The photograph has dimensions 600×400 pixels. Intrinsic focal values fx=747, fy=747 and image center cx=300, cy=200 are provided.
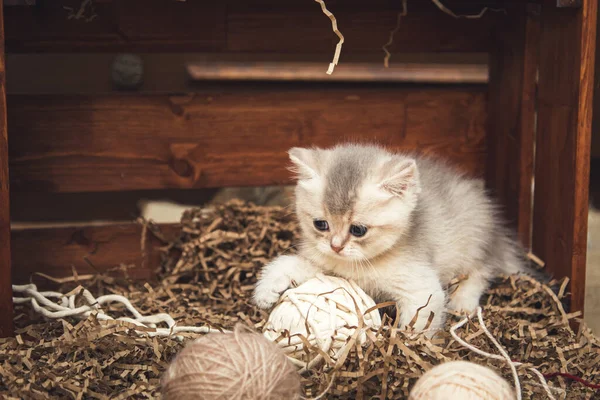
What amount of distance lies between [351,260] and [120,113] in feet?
4.60

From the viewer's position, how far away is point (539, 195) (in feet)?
10.8

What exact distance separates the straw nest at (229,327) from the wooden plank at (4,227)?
88 millimetres

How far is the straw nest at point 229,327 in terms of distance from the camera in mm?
2377

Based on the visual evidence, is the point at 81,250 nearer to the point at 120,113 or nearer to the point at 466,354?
the point at 120,113

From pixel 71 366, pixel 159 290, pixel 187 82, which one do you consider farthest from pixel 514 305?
pixel 187 82

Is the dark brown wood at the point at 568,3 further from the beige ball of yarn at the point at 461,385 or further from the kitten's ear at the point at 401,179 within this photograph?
the beige ball of yarn at the point at 461,385

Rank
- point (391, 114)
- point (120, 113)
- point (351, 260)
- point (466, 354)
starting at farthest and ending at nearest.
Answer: point (391, 114)
point (120, 113)
point (351, 260)
point (466, 354)

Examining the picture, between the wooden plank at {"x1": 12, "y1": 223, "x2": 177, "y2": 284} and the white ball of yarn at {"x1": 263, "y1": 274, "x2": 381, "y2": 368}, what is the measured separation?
1.09 m

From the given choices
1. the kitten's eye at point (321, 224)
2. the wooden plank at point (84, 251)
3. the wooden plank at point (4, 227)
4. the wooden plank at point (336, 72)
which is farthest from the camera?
the wooden plank at point (336, 72)

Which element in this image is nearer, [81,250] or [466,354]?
[466,354]

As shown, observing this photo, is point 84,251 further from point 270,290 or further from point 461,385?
point 461,385

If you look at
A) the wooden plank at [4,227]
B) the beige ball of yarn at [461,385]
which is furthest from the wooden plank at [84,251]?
the beige ball of yarn at [461,385]

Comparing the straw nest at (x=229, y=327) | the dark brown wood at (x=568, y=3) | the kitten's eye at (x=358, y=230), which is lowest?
the straw nest at (x=229, y=327)

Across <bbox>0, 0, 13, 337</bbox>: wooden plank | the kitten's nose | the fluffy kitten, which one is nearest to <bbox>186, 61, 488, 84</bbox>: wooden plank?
the fluffy kitten
